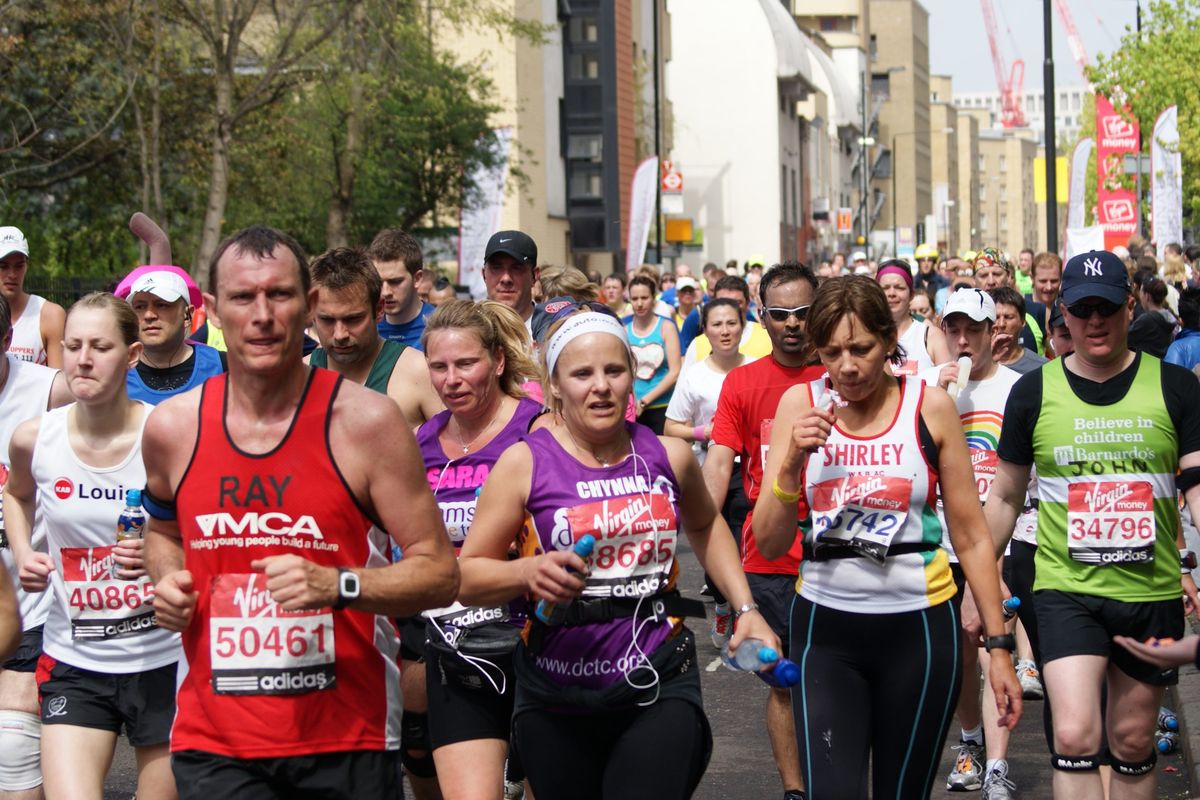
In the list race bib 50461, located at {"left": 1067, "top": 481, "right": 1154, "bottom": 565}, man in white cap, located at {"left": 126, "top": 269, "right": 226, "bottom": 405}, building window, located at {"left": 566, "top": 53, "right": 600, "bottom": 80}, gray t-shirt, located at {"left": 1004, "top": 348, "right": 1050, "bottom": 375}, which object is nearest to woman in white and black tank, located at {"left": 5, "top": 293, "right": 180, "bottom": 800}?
man in white cap, located at {"left": 126, "top": 269, "right": 226, "bottom": 405}

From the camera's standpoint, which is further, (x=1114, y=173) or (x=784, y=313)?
(x=1114, y=173)

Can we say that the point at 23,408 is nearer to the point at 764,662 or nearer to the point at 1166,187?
the point at 764,662

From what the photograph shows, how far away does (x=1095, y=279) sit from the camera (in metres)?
5.88

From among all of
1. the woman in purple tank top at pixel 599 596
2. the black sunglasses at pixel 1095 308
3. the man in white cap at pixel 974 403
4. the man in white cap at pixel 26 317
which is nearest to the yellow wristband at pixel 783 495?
the woman in purple tank top at pixel 599 596

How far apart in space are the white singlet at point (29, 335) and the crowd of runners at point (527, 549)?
1.36m

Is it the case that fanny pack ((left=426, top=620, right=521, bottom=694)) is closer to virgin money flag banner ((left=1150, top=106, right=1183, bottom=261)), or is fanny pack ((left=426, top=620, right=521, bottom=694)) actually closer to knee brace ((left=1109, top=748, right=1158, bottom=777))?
knee brace ((left=1109, top=748, right=1158, bottom=777))

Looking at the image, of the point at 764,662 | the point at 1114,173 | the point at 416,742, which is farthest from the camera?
the point at 1114,173

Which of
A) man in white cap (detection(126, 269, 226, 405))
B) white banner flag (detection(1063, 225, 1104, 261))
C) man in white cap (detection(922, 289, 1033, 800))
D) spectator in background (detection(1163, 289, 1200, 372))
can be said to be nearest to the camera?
man in white cap (detection(126, 269, 226, 405))

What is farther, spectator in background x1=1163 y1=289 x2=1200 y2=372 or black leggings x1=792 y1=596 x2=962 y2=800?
spectator in background x1=1163 y1=289 x2=1200 y2=372

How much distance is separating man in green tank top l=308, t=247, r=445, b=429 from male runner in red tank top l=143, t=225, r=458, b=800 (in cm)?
235

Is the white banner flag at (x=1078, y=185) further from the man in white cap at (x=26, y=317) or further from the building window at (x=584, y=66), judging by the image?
the building window at (x=584, y=66)

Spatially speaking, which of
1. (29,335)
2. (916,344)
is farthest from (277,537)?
(916,344)

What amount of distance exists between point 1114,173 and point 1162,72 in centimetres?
632

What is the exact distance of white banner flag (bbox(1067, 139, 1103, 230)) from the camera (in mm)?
30000
